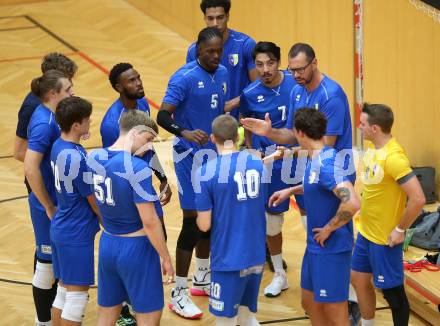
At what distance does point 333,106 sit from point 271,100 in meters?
0.96

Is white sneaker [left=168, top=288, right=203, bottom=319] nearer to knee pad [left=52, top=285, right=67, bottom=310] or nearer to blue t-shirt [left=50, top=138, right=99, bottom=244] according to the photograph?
knee pad [left=52, top=285, right=67, bottom=310]

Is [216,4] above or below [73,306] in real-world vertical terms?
above

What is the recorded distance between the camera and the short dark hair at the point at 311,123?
20.3 ft

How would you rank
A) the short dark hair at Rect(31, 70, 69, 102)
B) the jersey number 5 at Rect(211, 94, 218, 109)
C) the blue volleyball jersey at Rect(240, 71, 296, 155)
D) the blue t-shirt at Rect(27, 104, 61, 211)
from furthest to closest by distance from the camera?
the blue volleyball jersey at Rect(240, 71, 296, 155), the jersey number 5 at Rect(211, 94, 218, 109), the short dark hair at Rect(31, 70, 69, 102), the blue t-shirt at Rect(27, 104, 61, 211)

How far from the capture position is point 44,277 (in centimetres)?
723

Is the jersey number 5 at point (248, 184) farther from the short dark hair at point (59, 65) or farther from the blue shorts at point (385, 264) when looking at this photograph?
Answer: the short dark hair at point (59, 65)

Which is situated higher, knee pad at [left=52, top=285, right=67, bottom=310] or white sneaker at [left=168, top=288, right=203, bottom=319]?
knee pad at [left=52, top=285, right=67, bottom=310]

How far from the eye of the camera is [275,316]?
25.4 feet

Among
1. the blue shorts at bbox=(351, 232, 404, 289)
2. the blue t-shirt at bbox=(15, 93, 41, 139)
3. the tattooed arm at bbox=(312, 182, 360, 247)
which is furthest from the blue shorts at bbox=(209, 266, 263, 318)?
the blue t-shirt at bbox=(15, 93, 41, 139)

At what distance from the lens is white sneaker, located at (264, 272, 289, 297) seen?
318 inches

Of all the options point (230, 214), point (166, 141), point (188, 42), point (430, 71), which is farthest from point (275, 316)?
point (188, 42)

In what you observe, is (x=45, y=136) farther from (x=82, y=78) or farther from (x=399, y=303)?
(x=82, y=78)

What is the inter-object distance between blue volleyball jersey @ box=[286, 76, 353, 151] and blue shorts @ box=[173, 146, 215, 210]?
1102mm

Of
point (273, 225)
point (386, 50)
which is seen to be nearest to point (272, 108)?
point (273, 225)
